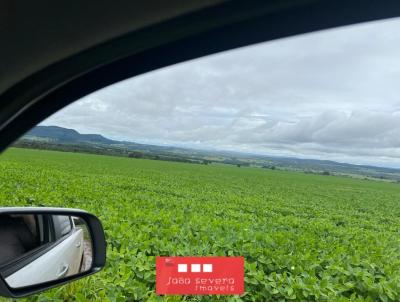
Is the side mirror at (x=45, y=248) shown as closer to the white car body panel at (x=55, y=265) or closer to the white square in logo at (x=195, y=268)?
the white car body panel at (x=55, y=265)

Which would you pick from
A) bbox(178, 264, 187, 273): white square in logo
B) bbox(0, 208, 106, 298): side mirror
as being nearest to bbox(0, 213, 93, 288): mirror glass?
bbox(0, 208, 106, 298): side mirror

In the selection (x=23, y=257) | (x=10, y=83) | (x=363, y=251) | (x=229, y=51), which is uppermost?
(x=229, y=51)

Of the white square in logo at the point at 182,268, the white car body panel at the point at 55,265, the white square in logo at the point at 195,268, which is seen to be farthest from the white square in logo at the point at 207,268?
the white car body panel at the point at 55,265

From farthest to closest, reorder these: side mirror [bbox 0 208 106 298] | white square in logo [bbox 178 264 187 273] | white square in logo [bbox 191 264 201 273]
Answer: white square in logo [bbox 191 264 201 273] → white square in logo [bbox 178 264 187 273] → side mirror [bbox 0 208 106 298]

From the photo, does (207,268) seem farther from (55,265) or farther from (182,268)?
(55,265)

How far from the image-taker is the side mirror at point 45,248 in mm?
1003

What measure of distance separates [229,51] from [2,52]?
1.65 feet

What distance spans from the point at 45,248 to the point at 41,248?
19 millimetres

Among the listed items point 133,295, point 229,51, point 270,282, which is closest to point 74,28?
point 229,51

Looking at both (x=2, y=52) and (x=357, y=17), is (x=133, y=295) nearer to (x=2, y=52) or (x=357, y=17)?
(x=2, y=52)

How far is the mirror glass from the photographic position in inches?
40.3

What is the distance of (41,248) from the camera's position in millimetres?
1212

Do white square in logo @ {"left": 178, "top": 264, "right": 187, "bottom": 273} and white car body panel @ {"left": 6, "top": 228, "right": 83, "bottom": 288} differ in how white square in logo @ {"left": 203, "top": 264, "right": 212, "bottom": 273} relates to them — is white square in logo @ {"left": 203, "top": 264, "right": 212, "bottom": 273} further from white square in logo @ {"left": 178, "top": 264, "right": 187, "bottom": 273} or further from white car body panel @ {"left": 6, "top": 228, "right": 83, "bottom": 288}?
white car body panel @ {"left": 6, "top": 228, "right": 83, "bottom": 288}

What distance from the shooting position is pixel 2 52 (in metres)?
0.85
